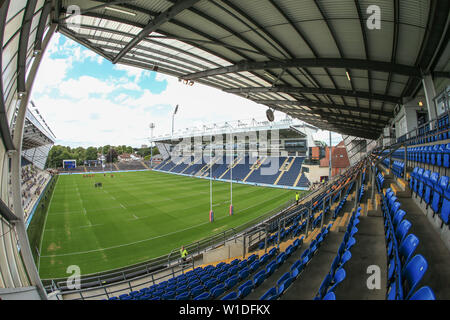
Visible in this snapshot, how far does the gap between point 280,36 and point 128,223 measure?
18.2m

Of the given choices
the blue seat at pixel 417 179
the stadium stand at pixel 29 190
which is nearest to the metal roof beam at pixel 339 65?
the blue seat at pixel 417 179

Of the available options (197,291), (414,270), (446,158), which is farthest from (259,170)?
(414,270)

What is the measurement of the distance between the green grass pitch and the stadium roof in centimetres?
1116

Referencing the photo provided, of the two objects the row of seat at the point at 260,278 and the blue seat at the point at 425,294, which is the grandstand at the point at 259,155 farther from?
the blue seat at the point at 425,294

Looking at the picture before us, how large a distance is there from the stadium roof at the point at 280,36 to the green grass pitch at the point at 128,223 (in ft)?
36.6

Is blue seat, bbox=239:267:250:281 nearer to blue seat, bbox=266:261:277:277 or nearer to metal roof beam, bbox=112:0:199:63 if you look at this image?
blue seat, bbox=266:261:277:277

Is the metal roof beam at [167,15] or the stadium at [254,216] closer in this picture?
the stadium at [254,216]

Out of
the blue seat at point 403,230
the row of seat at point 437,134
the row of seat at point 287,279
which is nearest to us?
the blue seat at point 403,230

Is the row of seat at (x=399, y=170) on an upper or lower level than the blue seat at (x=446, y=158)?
lower

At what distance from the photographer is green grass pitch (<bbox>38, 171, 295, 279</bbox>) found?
42.4 feet

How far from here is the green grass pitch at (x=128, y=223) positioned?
12932mm

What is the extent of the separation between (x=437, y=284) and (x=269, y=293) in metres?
2.25

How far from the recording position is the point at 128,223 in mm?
18969
